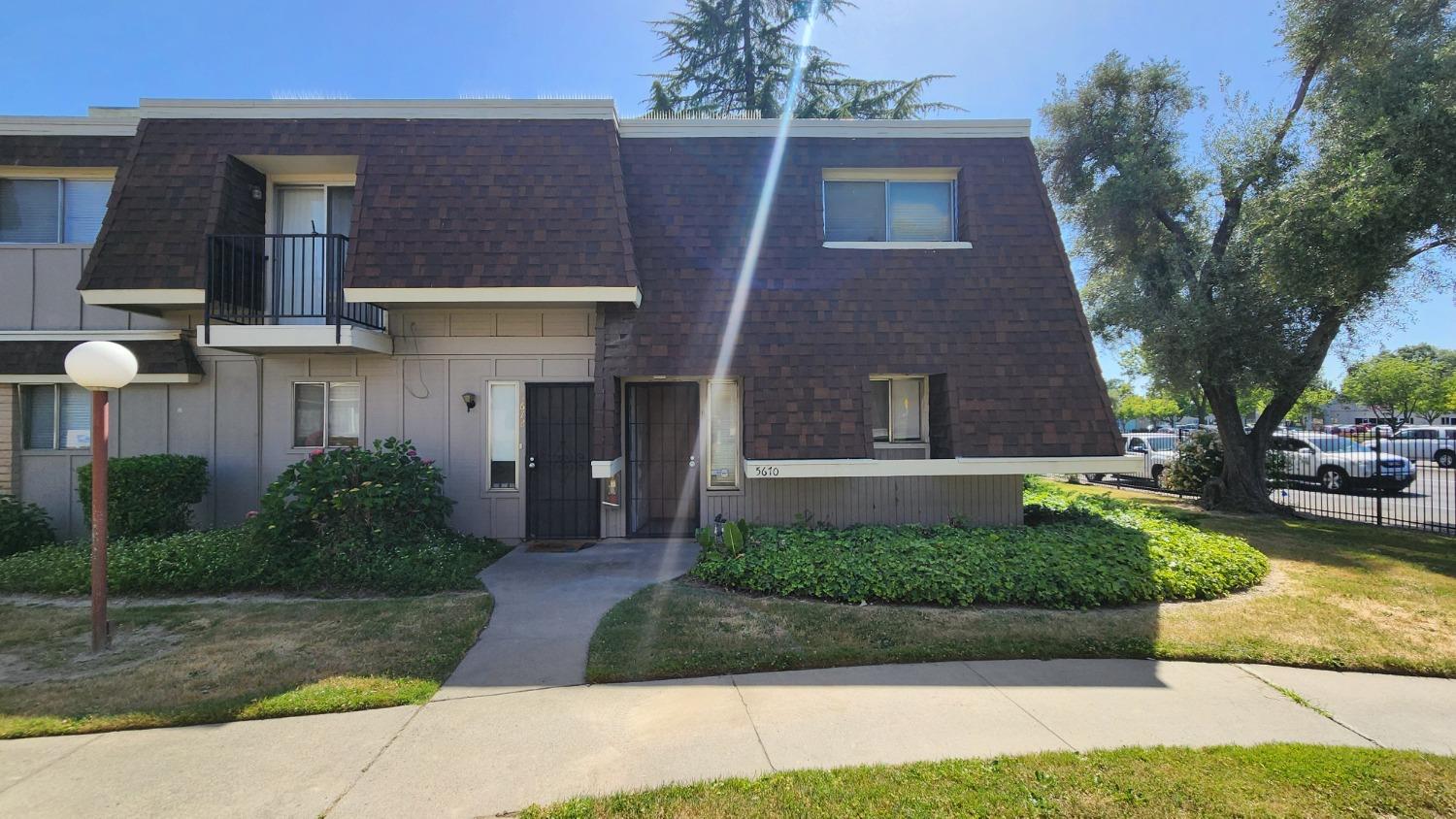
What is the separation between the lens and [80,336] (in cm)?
852

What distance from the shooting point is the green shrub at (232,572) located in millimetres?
6512

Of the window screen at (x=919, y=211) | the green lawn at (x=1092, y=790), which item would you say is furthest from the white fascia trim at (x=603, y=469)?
the window screen at (x=919, y=211)

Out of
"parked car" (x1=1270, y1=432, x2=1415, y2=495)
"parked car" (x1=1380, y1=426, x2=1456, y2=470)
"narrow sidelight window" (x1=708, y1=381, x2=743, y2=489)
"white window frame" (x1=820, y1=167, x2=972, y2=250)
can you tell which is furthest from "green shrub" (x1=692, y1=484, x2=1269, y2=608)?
"parked car" (x1=1380, y1=426, x2=1456, y2=470)

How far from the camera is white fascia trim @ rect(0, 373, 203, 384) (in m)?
8.36

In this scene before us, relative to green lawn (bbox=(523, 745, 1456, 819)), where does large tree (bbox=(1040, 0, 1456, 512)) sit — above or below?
above

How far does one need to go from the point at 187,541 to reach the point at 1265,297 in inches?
669

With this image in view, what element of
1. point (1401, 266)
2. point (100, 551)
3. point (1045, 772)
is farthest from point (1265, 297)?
point (100, 551)

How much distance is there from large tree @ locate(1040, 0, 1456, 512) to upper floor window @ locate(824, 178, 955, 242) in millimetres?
5698

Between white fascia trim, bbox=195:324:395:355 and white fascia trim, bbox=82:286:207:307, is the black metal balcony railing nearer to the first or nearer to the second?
white fascia trim, bbox=195:324:395:355

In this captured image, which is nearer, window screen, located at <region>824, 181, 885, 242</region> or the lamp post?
the lamp post

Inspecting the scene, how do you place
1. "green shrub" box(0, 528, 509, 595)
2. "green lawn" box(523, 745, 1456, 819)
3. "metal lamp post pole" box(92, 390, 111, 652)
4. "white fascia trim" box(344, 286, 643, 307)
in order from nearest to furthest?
"green lawn" box(523, 745, 1456, 819) < "metal lamp post pole" box(92, 390, 111, 652) < "green shrub" box(0, 528, 509, 595) < "white fascia trim" box(344, 286, 643, 307)

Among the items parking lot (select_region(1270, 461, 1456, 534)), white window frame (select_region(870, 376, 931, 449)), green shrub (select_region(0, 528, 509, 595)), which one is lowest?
parking lot (select_region(1270, 461, 1456, 534))

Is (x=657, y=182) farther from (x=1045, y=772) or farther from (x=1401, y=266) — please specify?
(x=1401, y=266)

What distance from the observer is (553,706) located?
411cm
